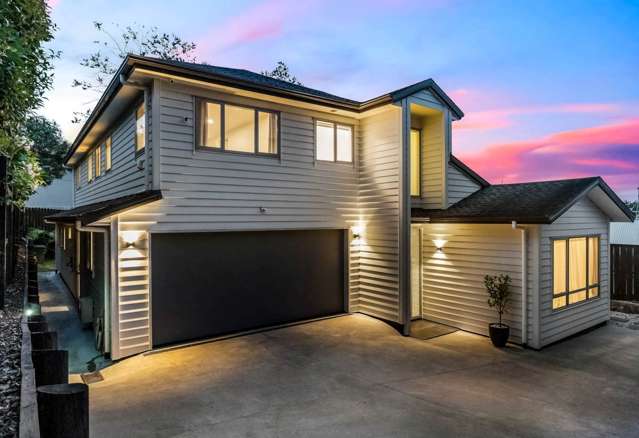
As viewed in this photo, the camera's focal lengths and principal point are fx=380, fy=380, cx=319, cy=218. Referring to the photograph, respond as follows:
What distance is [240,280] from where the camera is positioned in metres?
7.93

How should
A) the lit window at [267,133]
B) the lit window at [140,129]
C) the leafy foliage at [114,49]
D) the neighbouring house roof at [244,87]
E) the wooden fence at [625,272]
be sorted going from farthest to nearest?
the leafy foliage at [114,49]
the wooden fence at [625,272]
the lit window at [267,133]
the lit window at [140,129]
the neighbouring house roof at [244,87]

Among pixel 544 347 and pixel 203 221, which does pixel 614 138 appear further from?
pixel 203 221

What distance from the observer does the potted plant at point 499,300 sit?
7434 millimetres

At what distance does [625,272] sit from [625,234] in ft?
7.12

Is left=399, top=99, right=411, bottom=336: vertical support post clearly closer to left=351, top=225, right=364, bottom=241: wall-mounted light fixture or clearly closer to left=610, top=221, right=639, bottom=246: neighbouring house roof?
left=351, top=225, right=364, bottom=241: wall-mounted light fixture

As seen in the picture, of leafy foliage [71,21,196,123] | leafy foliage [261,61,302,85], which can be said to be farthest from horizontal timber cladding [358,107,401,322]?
leafy foliage [71,21,196,123]

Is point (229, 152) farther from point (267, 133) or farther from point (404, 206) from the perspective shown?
point (404, 206)

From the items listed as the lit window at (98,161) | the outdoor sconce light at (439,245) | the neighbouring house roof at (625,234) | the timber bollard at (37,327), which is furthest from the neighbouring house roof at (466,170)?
the lit window at (98,161)

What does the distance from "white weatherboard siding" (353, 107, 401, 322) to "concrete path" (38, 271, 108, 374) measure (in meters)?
5.65

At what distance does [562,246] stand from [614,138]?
11417 mm

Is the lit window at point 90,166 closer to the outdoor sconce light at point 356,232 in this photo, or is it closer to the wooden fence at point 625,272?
the outdoor sconce light at point 356,232

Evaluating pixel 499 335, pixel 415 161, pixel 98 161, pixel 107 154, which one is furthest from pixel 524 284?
pixel 98 161

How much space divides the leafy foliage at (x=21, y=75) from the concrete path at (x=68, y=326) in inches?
114

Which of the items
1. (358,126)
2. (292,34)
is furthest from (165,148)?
(292,34)
